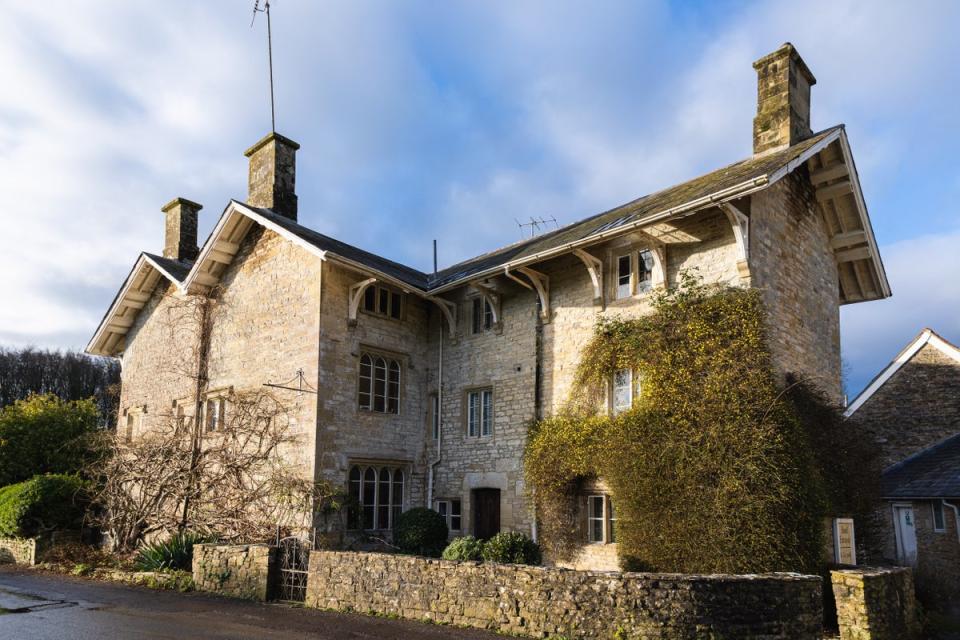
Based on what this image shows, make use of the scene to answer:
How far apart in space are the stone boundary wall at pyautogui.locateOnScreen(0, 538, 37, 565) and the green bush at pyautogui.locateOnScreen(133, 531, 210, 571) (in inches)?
145

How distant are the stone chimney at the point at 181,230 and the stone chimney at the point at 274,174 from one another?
3.71 metres

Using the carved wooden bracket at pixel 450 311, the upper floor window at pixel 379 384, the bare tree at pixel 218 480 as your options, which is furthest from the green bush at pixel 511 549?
the carved wooden bracket at pixel 450 311

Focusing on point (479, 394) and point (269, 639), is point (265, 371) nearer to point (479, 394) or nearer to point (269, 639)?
point (479, 394)

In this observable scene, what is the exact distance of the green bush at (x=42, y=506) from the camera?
56.1ft

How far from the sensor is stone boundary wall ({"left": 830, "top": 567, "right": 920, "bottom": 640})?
920 cm

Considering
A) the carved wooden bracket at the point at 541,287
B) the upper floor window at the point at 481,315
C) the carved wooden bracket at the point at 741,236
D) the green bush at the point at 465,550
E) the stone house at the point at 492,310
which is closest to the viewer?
the carved wooden bracket at the point at 741,236

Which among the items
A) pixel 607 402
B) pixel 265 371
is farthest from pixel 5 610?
pixel 607 402

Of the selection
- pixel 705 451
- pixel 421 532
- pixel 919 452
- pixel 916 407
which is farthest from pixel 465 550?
pixel 916 407

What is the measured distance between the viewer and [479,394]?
1684 cm

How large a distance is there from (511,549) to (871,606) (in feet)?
20.3

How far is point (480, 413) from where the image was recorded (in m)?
16.7

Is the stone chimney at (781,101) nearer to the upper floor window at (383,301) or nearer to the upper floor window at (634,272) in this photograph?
the upper floor window at (634,272)

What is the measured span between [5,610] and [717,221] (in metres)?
13.3

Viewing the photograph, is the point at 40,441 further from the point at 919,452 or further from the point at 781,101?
the point at 919,452
